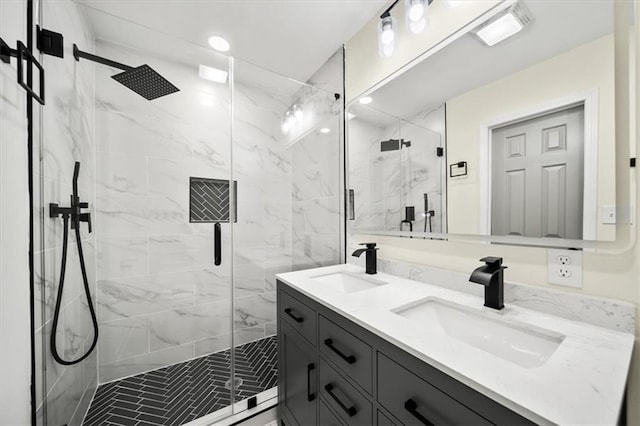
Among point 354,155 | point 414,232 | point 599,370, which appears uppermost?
point 354,155

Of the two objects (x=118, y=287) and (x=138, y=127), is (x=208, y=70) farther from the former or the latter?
(x=118, y=287)

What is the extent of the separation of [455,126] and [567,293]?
0.78m

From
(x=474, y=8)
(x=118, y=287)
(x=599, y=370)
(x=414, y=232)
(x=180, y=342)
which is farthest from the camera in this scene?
(x=180, y=342)

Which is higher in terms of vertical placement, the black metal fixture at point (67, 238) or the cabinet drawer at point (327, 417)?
the black metal fixture at point (67, 238)

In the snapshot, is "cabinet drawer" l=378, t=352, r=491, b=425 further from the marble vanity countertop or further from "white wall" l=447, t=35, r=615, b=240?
"white wall" l=447, t=35, r=615, b=240

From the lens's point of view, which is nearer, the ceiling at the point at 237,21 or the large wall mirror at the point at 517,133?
the large wall mirror at the point at 517,133

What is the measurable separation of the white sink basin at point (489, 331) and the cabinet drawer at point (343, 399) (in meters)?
0.32

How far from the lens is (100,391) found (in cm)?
163

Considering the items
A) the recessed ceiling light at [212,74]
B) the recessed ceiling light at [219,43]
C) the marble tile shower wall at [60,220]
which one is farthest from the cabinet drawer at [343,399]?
the recessed ceiling light at [219,43]

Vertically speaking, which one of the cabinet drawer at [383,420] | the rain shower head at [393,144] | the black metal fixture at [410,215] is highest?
the rain shower head at [393,144]

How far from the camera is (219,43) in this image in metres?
1.91

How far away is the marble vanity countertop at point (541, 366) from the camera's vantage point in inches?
17.4

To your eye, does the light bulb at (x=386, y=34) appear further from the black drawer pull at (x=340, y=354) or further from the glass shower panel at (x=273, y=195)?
the black drawer pull at (x=340, y=354)

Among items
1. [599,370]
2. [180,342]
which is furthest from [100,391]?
[599,370]
